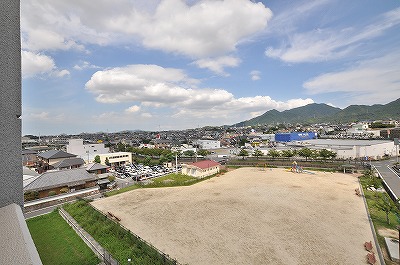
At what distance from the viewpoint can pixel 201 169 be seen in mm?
32656

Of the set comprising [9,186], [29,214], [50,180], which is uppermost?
[9,186]

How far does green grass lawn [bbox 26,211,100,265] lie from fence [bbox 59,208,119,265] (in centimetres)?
20

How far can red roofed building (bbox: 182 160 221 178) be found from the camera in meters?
33.0

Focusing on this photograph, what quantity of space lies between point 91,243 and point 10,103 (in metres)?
11.7

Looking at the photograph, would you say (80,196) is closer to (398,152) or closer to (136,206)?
(136,206)

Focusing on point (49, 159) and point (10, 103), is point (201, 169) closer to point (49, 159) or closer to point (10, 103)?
point (49, 159)

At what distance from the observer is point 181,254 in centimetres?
1204

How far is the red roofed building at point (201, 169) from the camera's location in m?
33.0

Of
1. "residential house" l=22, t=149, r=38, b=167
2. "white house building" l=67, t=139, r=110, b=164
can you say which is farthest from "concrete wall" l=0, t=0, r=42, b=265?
"residential house" l=22, t=149, r=38, b=167

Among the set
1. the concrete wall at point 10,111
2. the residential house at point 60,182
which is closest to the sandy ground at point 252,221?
the residential house at point 60,182

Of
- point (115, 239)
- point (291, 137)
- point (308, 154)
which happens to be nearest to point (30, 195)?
point (115, 239)

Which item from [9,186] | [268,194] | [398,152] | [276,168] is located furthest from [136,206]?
[398,152]

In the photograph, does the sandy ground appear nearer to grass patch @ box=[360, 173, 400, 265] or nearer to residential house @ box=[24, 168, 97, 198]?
grass patch @ box=[360, 173, 400, 265]

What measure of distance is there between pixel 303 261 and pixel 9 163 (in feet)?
43.0
